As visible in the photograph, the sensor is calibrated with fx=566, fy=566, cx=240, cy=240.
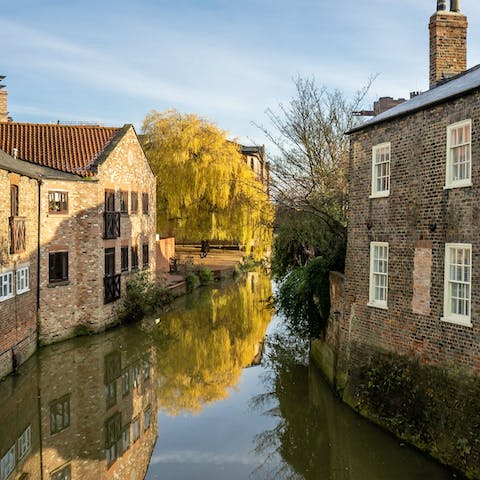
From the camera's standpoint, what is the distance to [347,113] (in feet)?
84.0

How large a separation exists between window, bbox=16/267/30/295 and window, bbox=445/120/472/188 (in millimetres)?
13191

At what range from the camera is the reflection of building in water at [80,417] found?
36.4ft

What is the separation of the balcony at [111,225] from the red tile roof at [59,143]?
6.25 ft

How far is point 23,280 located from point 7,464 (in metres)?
8.33

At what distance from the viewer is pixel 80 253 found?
22141 millimetres

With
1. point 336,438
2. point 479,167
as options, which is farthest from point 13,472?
point 479,167

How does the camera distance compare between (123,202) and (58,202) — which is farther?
(123,202)

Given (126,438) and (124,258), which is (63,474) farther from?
(124,258)

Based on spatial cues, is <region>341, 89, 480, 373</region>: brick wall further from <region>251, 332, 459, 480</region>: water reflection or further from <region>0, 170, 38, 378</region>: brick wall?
<region>0, 170, 38, 378</region>: brick wall

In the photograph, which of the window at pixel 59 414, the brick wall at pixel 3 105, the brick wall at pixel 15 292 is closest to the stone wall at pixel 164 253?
the brick wall at pixel 3 105

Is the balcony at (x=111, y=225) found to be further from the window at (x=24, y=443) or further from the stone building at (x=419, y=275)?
the stone building at (x=419, y=275)

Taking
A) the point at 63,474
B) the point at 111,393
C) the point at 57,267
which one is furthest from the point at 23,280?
the point at 63,474

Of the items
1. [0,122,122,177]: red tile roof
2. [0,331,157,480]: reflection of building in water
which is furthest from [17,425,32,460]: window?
[0,122,122,177]: red tile roof

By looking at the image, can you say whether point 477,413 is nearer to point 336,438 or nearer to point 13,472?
point 336,438
